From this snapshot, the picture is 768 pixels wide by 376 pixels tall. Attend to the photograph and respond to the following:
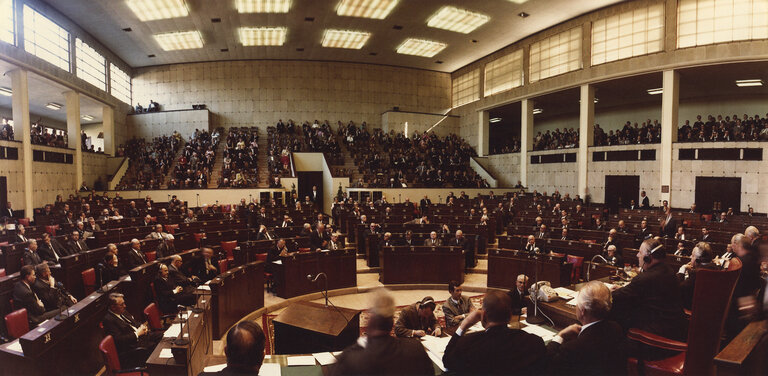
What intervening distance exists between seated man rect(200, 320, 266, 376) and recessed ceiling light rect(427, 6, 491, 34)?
1967 cm

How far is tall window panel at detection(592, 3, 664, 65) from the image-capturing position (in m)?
17.0

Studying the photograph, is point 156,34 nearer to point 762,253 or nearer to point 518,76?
point 518,76

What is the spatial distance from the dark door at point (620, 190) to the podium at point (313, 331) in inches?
675

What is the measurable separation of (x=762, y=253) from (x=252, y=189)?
1931 cm

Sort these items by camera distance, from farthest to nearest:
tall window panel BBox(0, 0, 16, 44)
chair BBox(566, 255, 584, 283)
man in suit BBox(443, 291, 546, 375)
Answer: tall window panel BBox(0, 0, 16, 44)
chair BBox(566, 255, 584, 283)
man in suit BBox(443, 291, 546, 375)

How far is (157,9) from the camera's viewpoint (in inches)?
731

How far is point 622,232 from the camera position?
1098cm

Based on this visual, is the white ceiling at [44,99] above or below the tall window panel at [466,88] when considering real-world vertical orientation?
below

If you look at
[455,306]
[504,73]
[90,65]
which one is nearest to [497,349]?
[455,306]

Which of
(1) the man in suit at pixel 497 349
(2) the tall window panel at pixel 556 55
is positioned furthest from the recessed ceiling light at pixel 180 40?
(1) the man in suit at pixel 497 349

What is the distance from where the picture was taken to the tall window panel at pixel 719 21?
14.8 m

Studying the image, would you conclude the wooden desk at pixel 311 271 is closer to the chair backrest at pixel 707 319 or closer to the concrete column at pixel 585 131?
the chair backrest at pixel 707 319

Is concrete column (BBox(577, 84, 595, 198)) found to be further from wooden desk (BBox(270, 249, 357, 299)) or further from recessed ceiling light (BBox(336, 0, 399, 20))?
wooden desk (BBox(270, 249, 357, 299))

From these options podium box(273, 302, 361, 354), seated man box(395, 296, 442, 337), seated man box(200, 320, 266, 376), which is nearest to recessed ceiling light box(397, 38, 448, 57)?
seated man box(395, 296, 442, 337)
